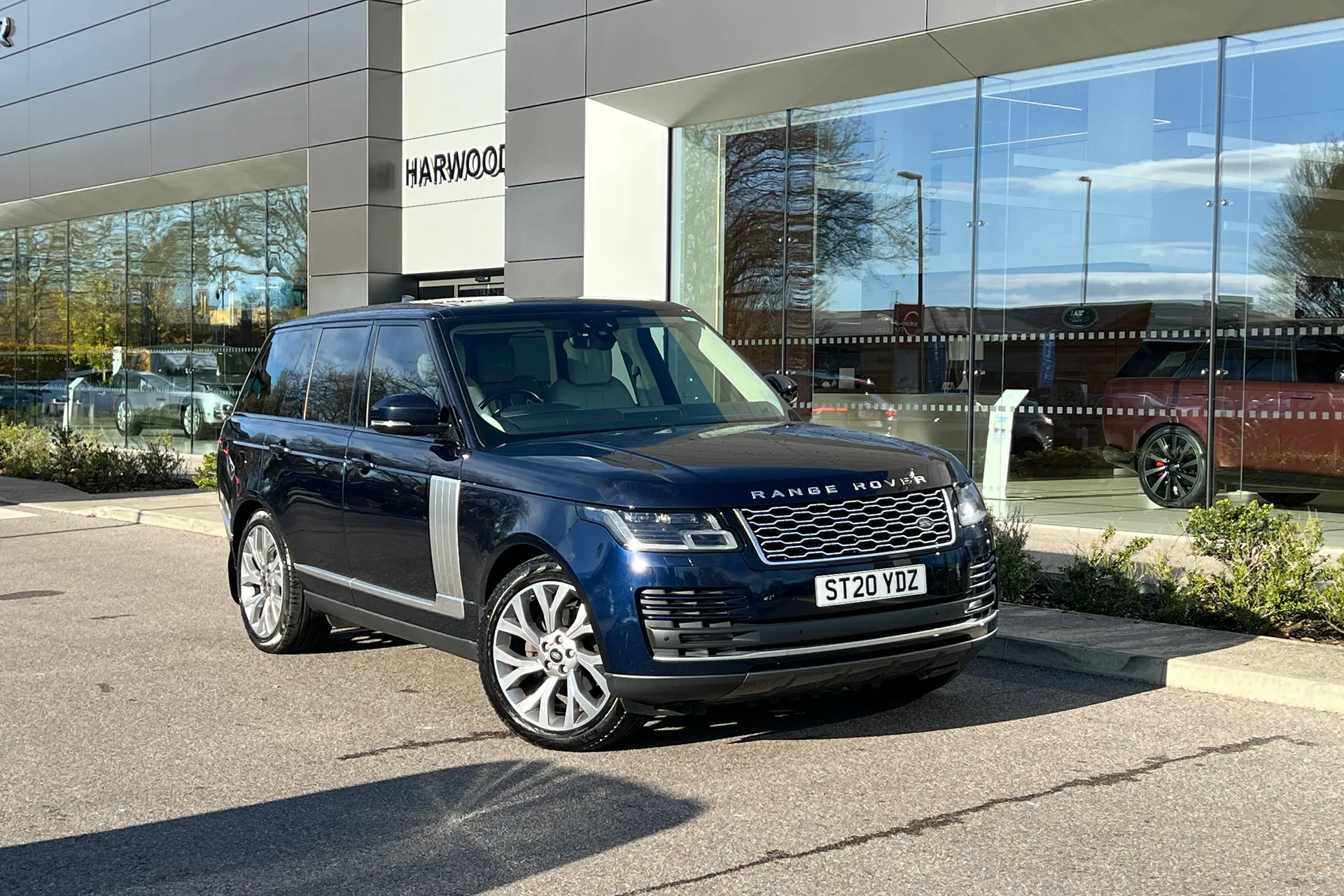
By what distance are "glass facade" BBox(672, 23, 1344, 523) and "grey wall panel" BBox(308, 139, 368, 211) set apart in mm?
6636

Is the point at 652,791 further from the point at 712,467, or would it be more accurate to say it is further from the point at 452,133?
the point at 452,133

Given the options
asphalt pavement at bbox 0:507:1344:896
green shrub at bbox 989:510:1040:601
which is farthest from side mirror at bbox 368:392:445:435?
green shrub at bbox 989:510:1040:601

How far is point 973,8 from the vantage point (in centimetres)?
1313

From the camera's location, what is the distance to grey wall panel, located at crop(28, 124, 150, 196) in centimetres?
2514

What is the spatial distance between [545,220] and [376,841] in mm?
13632

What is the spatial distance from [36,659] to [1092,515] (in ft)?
30.2

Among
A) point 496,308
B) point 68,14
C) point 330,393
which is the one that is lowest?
point 330,393

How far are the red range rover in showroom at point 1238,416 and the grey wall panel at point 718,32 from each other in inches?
153

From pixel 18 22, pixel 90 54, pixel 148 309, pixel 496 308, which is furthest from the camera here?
pixel 18 22

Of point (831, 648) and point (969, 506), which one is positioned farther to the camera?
point (969, 506)

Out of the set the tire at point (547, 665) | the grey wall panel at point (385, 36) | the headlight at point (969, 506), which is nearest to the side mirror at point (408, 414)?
the tire at point (547, 665)

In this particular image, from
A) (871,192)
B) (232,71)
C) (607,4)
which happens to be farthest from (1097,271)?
(232,71)

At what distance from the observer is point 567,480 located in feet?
19.2

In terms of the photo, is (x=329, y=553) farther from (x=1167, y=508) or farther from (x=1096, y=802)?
(x=1167, y=508)
